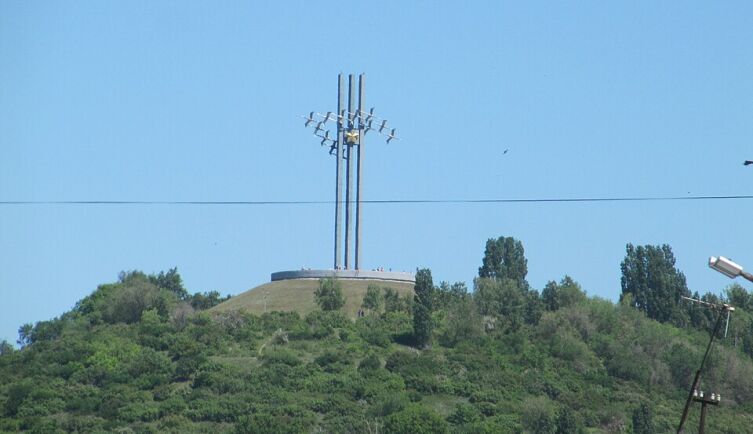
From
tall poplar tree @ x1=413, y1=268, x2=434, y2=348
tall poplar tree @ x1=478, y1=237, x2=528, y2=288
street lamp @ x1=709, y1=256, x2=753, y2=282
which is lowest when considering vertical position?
street lamp @ x1=709, y1=256, x2=753, y2=282

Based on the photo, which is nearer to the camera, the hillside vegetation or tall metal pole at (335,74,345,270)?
the hillside vegetation

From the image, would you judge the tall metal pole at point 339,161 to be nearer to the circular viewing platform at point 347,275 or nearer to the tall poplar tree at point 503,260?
the circular viewing platform at point 347,275

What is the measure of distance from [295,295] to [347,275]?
268 inches

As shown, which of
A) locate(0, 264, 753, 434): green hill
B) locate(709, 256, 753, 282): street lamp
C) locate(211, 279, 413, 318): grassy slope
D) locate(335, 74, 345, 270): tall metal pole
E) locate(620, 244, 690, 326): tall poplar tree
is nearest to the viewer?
locate(709, 256, 753, 282): street lamp

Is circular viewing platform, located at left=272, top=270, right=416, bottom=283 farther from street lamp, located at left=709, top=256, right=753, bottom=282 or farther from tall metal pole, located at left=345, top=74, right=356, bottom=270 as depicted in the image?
street lamp, located at left=709, top=256, right=753, bottom=282

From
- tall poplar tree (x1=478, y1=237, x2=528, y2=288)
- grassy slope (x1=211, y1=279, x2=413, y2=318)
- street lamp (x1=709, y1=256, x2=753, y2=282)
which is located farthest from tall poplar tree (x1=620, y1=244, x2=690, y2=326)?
street lamp (x1=709, y1=256, x2=753, y2=282)

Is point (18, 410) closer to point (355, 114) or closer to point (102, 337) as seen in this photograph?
point (102, 337)

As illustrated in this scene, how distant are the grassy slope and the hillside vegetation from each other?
2.08 feet

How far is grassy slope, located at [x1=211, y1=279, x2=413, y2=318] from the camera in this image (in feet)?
314

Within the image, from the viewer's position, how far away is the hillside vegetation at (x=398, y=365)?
78250 millimetres

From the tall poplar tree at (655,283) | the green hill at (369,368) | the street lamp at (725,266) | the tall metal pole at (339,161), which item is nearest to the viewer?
the street lamp at (725,266)

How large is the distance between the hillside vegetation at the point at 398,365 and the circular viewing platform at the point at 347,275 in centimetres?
102

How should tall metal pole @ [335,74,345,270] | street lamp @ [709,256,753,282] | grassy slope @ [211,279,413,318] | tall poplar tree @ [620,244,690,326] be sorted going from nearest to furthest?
1. street lamp @ [709,256,753,282]
2. tall metal pole @ [335,74,345,270]
3. grassy slope @ [211,279,413,318]
4. tall poplar tree @ [620,244,690,326]

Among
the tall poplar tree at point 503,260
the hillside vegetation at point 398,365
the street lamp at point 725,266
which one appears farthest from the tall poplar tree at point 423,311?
the street lamp at point 725,266
